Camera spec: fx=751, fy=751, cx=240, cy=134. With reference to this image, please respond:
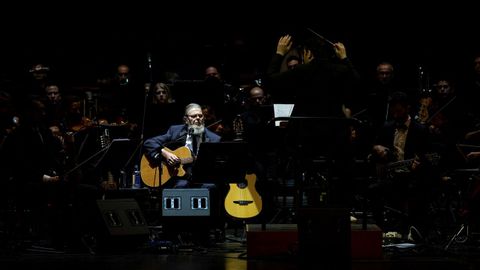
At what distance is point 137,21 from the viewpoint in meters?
12.4

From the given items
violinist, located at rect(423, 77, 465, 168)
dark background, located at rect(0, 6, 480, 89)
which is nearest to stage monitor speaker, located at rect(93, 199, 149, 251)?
violinist, located at rect(423, 77, 465, 168)

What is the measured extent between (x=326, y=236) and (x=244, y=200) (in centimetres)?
379

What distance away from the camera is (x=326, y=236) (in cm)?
514

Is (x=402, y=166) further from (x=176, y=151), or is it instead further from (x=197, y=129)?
(x=176, y=151)

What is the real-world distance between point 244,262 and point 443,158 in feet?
10.3

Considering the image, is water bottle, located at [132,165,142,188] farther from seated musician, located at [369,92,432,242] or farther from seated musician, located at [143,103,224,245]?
seated musician, located at [369,92,432,242]

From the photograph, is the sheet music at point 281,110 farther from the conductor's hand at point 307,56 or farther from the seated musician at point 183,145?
the conductor's hand at point 307,56

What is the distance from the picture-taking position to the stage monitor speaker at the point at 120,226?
273 inches

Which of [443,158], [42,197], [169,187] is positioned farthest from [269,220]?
[42,197]

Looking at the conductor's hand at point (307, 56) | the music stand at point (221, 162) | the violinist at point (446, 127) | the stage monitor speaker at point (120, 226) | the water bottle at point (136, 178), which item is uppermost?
the conductor's hand at point (307, 56)

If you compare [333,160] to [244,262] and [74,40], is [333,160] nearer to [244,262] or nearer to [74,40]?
[244,262]

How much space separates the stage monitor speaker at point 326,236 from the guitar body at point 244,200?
A: 3695 mm

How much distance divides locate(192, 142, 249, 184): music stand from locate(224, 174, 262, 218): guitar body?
5.32 ft

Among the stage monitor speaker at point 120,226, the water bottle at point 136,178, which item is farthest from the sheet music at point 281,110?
the water bottle at point 136,178
